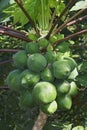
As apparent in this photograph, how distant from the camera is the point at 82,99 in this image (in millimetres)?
2883

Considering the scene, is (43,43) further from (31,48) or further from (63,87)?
(63,87)

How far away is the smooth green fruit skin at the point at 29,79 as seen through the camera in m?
1.98

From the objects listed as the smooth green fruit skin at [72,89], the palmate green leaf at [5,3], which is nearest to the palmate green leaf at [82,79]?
the smooth green fruit skin at [72,89]

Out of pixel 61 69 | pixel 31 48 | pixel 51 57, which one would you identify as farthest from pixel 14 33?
pixel 61 69

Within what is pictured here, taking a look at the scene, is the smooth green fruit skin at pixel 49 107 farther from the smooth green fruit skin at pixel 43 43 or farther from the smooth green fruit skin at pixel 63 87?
the smooth green fruit skin at pixel 43 43

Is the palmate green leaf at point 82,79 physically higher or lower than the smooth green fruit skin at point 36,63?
lower

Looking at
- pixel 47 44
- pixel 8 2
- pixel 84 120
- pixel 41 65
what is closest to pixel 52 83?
pixel 41 65

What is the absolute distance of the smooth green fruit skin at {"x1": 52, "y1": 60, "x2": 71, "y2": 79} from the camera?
1.98 m

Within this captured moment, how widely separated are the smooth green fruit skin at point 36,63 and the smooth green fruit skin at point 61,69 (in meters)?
0.06

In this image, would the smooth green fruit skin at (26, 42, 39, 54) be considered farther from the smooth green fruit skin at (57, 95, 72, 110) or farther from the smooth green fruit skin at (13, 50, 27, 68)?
the smooth green fruit skin at (57, 95, 72, 110)

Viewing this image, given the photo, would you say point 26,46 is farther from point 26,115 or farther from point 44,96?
point 26,115

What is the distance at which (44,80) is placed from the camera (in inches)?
78.5

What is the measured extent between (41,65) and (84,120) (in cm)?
101

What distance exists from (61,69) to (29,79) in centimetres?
16
